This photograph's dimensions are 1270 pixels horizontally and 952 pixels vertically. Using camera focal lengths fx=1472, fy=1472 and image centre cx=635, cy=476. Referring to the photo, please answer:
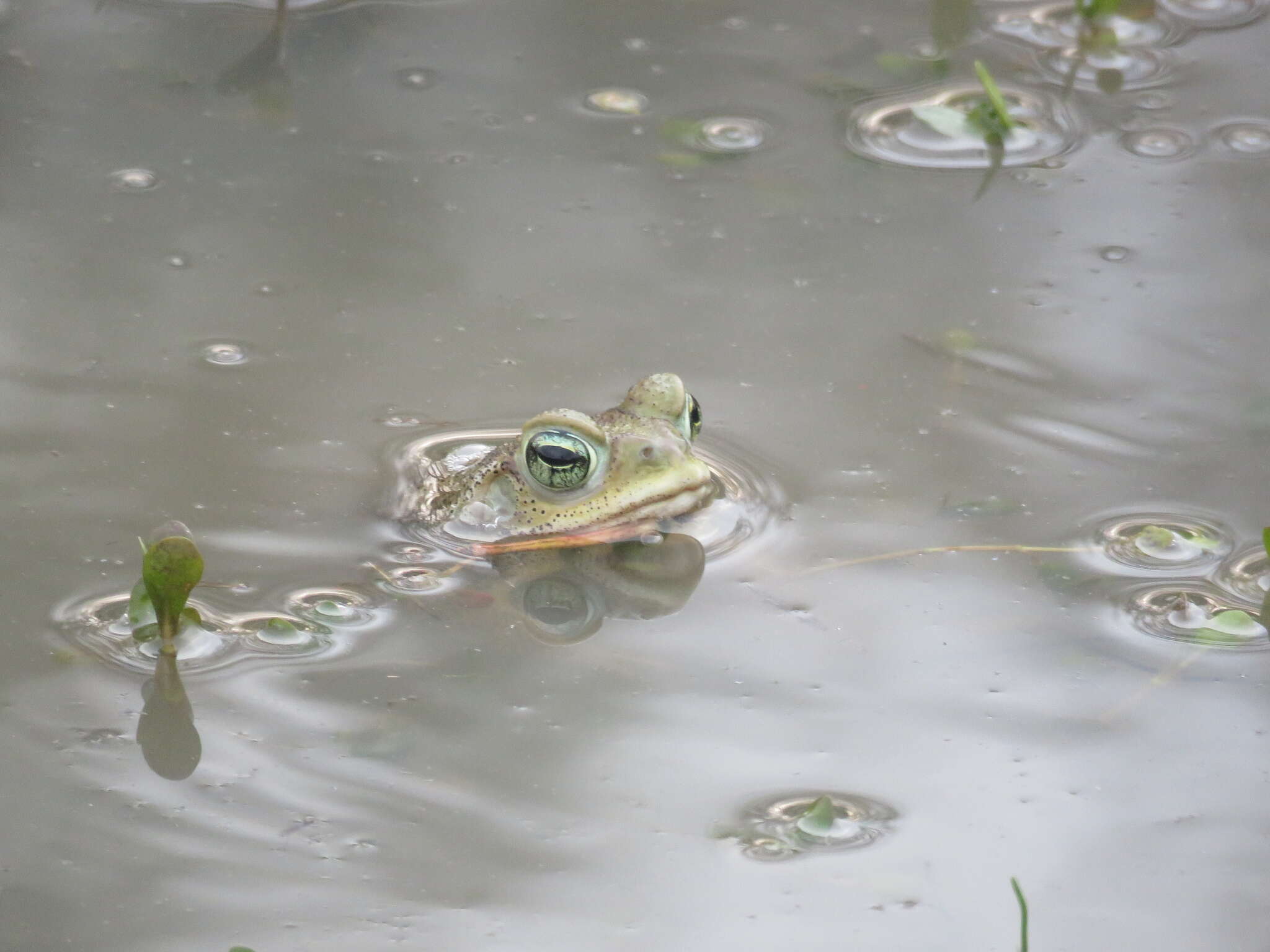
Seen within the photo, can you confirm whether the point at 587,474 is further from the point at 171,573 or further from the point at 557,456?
the point at 171,573

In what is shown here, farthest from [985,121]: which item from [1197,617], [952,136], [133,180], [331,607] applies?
[331,607]

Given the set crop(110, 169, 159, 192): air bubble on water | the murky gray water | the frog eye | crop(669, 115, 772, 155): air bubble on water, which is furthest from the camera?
crop(669, 115, 772, 155): air bubble on water


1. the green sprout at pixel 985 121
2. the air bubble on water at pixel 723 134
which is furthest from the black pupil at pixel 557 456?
Result: the green sprout at pixel 985 121

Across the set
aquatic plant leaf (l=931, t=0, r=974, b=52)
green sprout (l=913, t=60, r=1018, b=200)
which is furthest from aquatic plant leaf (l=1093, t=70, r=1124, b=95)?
aquatic plant leaf (l=931, t=0, r=974, b=52)

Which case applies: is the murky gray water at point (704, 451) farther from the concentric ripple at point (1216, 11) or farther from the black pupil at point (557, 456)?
the black pupil at point (557, 456)

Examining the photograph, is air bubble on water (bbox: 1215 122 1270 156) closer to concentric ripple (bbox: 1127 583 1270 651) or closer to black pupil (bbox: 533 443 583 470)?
concentric ripple (bbox: 1127 583 1270 651)

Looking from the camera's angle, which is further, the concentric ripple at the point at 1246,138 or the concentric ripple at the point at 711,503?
the concentric ripple at the point at 1246,138

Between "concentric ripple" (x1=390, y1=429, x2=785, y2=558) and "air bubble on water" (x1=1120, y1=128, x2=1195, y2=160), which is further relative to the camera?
"air bubble on water" (x1=1120, y1=128, x2=1195, y2=160)
